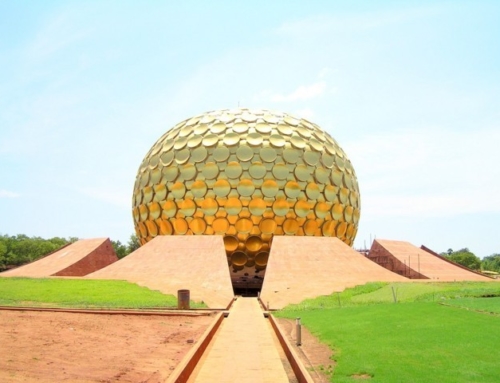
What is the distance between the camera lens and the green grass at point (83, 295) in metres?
16.4

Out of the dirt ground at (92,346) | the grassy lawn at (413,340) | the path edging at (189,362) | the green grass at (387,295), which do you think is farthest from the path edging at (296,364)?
the green grass at (387,295)

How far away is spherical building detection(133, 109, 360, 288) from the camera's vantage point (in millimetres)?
27172

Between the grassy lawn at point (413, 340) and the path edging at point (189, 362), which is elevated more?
the grassy lawn at point (413, 340)

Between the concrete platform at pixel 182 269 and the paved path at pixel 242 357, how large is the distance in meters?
5.44

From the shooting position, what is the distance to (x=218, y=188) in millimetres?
27281

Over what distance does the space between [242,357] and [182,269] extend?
13418 millimetres

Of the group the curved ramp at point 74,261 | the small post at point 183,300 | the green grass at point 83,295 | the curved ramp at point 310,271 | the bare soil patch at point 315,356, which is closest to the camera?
the bare soil patch at point 315,356

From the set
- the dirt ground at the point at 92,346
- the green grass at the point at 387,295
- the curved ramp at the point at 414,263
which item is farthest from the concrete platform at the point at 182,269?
the curved ramp at the point at 414,263

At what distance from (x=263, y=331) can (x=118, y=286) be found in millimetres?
8978

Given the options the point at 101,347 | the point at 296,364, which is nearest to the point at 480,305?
the point at 296,364

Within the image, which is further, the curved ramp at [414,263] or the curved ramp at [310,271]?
the curved ramp at [414,263]

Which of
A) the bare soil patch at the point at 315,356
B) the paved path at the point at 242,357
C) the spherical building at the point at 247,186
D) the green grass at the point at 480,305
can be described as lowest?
the paved path at the point at 242,357

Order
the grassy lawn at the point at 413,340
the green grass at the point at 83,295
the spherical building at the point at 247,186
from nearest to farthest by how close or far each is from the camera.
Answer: the grassy lawn at the point at 413,340 < the green grass at the point at 83,295 < the spherical building at the point at 247,186

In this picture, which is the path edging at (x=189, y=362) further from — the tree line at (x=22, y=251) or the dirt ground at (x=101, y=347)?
the tree line at (x=22, y=251)
